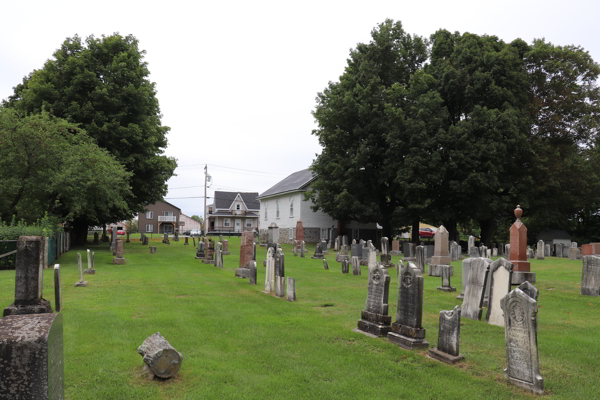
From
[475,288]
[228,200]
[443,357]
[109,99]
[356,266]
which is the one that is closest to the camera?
[443,357]

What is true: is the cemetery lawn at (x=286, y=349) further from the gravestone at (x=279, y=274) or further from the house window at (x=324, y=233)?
the house window at (x=324, y=233)

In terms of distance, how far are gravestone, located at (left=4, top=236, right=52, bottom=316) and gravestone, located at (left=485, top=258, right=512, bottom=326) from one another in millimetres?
8978

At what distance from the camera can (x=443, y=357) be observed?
21.1ft

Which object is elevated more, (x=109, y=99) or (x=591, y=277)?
(x=109, y=99)

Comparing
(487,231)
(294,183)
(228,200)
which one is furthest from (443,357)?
(228,200)

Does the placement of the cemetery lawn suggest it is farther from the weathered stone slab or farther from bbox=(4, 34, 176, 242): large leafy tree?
bbox=(4, 34, 176, 242): large leafy tree

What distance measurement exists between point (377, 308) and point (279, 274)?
475 centimetres

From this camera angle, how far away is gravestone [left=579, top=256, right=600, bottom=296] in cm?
1298

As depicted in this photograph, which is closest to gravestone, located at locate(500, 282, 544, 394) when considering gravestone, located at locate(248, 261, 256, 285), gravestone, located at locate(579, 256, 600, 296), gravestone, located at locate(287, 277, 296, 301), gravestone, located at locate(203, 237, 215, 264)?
gravestone, located at locate(287, 277, 296, 301)

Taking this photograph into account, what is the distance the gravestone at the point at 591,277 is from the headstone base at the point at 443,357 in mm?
9191

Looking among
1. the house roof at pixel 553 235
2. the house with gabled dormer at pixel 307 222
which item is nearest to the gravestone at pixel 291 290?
the house with gabled dormer at pixel 307 222

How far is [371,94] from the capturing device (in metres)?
32.8

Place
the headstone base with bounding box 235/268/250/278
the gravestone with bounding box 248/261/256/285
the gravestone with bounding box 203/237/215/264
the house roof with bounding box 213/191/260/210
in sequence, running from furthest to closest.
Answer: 1. the house roof with bounding box 213/191/260/210
2. the gravestone with bounding box 203/237/215/264
3. the headstone base with bounding box 235/268/250/278
4. the gravestone with bounding box 248/261/256/285

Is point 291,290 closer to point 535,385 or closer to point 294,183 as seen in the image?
point 535,385
